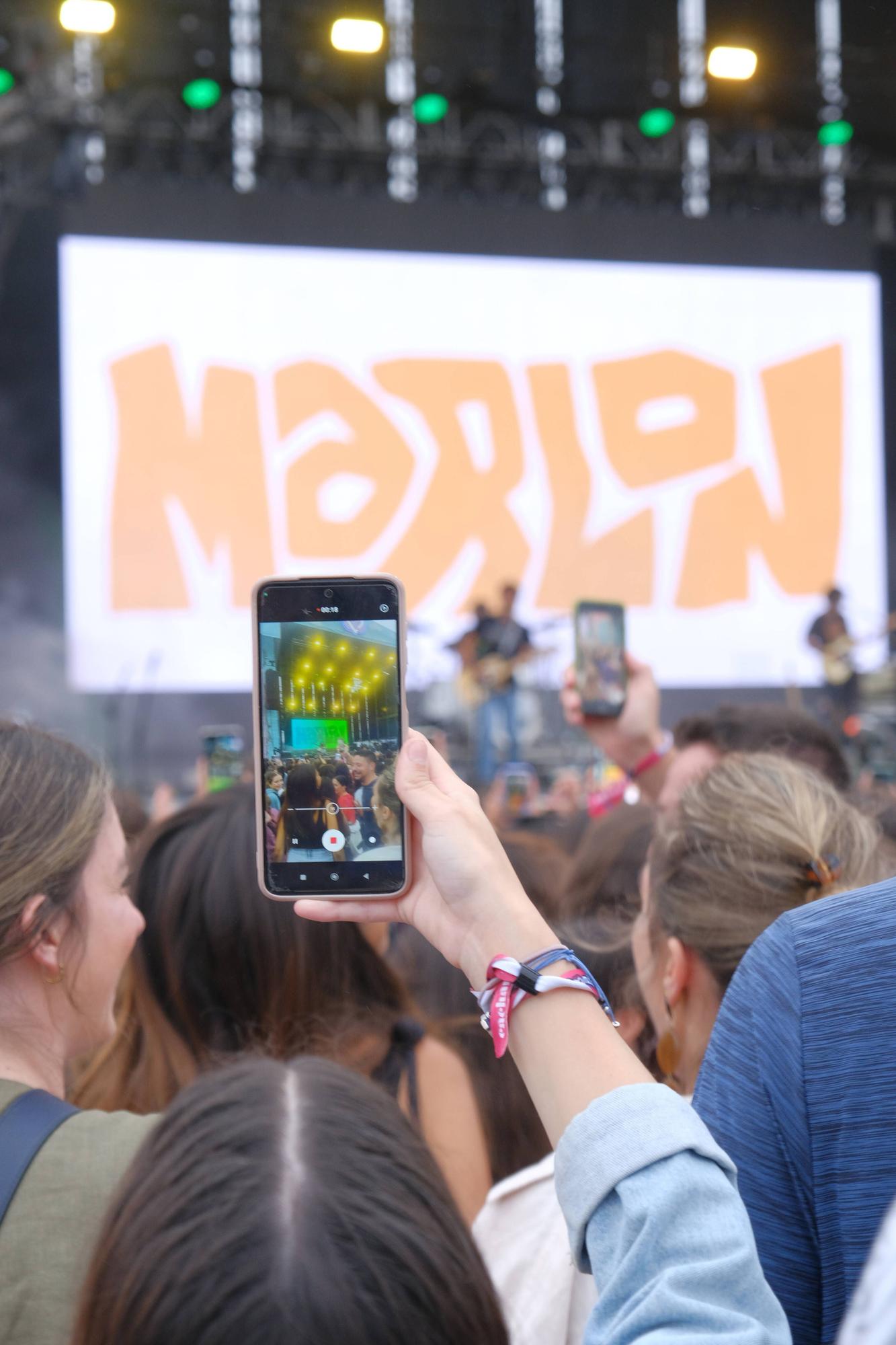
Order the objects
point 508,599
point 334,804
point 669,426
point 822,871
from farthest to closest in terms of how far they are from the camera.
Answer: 1. point 669,426
2. point 508,599
3. point 822,871
4. point 334,804

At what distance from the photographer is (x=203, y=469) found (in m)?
8.11

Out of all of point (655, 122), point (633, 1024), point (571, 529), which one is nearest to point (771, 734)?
point (633, 1024)

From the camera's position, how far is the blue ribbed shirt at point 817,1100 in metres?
0.71

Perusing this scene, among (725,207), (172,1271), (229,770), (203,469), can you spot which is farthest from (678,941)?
(725,207)

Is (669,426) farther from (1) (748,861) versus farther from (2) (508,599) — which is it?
(1) (748,861)

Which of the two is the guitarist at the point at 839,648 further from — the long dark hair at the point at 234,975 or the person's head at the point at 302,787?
the person's head at the point at 302,787

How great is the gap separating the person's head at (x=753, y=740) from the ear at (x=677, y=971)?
80 centimetres

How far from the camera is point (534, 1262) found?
920mm

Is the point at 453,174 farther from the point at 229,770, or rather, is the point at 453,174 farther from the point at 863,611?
the point at 229,770

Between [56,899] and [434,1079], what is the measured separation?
19.6 inches

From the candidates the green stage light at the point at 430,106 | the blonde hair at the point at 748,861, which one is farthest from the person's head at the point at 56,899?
the green stage light at the point at 430,106

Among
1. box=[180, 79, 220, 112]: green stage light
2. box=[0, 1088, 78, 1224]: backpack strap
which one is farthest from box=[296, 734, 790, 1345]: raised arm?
box=[180, 79, 220, 112]: green stage light

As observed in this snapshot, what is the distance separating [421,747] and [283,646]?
163 millimetres

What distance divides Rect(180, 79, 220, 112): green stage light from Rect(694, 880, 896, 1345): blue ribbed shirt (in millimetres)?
8499
